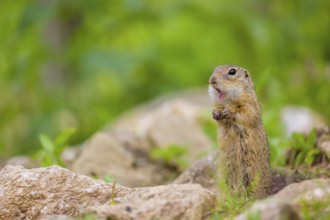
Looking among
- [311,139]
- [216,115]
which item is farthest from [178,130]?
[216,115]

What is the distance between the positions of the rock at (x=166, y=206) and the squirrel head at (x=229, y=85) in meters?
1.36

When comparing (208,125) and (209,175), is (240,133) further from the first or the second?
(208,125)

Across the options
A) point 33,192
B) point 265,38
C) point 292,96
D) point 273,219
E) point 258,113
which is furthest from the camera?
point 265,38

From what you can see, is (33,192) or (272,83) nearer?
(33,192)

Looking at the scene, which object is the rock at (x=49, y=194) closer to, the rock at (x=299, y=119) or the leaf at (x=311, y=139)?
the leaf at (x=311, y=139)

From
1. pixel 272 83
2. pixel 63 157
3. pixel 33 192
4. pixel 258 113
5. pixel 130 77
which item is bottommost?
pixel 33 192

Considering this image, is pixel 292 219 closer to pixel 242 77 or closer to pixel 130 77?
pixel 242 77

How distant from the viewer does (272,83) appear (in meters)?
8.09

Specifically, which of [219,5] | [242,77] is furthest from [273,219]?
[219,5]

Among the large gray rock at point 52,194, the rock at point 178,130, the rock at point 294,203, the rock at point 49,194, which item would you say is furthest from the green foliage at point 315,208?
the rock at point 178,130

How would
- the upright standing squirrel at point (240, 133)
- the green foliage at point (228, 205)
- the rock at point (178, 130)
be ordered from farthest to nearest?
the rock at point (178, 130)
the upright standing squirrel at point (240, 133)
the green foliage at point (228, 205)

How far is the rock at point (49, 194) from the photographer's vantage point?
14.5 feet

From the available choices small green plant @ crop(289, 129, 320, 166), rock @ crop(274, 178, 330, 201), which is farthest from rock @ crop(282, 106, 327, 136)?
rock @ crop(274, 178, 330, 201)

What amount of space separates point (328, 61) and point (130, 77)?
2600mm
